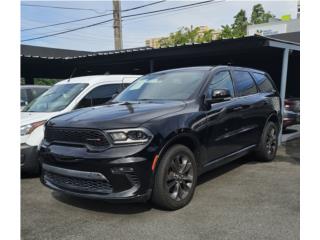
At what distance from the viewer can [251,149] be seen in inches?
240

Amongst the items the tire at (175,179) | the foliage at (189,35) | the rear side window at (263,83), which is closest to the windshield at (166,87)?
the tire at (175,179)

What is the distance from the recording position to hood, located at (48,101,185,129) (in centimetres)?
384

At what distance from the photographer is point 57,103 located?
6.46 metres

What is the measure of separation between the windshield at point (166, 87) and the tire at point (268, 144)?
6.89 feet

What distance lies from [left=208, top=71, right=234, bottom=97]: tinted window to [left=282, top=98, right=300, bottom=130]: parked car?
5.03 metres

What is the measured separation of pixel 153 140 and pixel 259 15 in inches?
2650

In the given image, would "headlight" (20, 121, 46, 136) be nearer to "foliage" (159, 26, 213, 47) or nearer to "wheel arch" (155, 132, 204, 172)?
"wheel arch" (155, 132, 204, 172)

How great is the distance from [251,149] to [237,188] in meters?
1.25

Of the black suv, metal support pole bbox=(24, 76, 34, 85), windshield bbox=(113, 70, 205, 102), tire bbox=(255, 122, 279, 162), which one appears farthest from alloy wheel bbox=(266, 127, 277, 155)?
metal support pole bbox=(24, 76, 34, 85)

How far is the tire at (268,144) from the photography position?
252 inches

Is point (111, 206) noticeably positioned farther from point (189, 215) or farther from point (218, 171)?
point (218, 171)

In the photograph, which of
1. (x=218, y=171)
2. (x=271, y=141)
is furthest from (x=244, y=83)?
(x=218, y=171)
